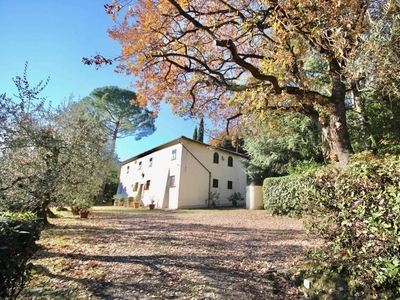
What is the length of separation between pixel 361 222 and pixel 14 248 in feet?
12.6

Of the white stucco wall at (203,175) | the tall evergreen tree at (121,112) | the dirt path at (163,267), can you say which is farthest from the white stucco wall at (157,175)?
the dirt path at (163,267)

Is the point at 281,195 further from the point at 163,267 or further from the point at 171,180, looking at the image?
the point at 171,180

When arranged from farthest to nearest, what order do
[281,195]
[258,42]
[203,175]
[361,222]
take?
[203,175] → [281,195] → [258,42] → [361,222]

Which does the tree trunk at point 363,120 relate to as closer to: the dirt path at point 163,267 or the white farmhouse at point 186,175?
the dirt path at point 163,267

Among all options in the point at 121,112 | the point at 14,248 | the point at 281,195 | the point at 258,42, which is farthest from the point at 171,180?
the point at 14,248

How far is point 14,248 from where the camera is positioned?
202 cm

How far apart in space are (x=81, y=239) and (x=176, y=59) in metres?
6.98

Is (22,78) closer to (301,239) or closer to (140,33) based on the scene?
(140,33)

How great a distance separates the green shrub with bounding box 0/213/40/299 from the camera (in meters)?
1.91

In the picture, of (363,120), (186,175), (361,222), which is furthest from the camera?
(186,175)

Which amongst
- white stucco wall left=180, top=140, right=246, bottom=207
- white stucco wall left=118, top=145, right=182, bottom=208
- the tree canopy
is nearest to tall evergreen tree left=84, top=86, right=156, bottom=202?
white stucco wall left=118, top=145, right=182, bottom=208

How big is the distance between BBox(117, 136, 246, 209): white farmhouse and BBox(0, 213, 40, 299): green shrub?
13.7 meters

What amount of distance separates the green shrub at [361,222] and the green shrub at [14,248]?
3.77 metres

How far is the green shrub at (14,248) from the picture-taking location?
191cm
